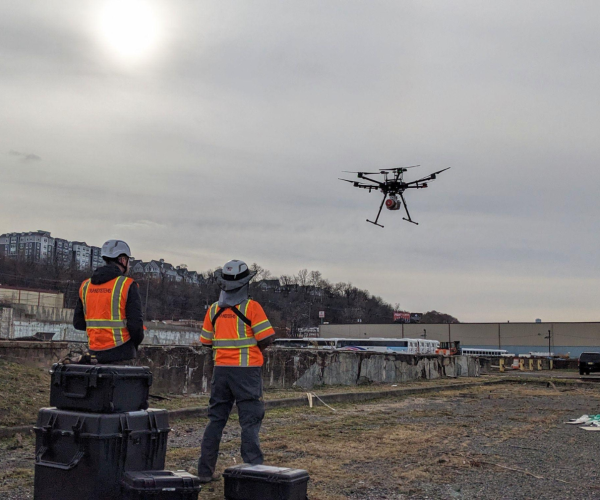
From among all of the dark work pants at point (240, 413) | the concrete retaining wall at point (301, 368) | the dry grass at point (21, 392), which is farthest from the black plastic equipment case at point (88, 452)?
the concrete retaining wall at point (301, 368)

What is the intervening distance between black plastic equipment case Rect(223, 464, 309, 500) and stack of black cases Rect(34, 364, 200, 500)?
0.47 metres

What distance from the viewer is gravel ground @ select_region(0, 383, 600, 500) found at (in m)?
6.14

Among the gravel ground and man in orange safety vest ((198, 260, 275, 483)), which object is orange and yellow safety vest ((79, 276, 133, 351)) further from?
the gravel ground

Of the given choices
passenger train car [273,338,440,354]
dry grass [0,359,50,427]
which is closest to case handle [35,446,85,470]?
A: dry grass [0,359,50,427]

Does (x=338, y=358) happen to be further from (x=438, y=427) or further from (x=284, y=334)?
(x=284, y=334)

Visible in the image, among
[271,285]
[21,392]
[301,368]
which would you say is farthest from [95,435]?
[271,285]

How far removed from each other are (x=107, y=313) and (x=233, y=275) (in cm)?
131

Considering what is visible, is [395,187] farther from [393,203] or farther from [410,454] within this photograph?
[410,454]

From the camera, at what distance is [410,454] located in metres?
8.02

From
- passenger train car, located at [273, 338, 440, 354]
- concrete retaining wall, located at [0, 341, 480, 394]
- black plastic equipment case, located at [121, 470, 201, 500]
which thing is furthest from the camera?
passenger train car, located at [273, 338, 440, 354]

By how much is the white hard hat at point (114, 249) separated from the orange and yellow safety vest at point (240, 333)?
1.16m

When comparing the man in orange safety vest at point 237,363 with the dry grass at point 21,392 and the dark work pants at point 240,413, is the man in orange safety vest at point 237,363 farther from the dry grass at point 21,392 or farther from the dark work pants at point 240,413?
the dry grass at point 21,392

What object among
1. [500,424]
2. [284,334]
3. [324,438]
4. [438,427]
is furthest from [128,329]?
[284,334]

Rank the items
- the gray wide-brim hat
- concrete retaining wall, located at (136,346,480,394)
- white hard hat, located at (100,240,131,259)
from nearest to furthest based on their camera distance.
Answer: white hard hat, located at (100,240,131,259) → the gray wide-brim hat → concrete retaining wall, located at (136,346,480,394)
